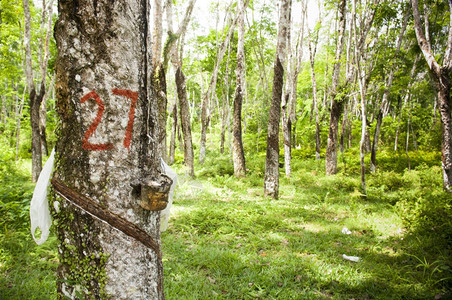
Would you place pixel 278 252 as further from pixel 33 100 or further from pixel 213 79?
pixel 213 79

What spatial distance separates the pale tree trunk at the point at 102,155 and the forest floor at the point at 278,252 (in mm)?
1942

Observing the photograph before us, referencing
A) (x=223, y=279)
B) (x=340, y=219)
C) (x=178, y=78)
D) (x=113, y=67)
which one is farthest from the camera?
(x=178, y=78)

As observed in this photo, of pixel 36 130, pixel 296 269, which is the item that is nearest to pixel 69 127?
pixel 296 269

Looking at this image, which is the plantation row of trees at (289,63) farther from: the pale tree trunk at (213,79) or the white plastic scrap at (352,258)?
the white plastic scrap at (352,258)

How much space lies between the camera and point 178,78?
920cm

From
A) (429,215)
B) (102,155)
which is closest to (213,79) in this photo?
(429,215)

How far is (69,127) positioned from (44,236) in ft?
2.46

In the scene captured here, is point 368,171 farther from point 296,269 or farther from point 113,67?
Answer: point 113,67

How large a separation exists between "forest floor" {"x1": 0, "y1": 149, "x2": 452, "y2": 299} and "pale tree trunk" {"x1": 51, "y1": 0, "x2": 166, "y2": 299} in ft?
6.37

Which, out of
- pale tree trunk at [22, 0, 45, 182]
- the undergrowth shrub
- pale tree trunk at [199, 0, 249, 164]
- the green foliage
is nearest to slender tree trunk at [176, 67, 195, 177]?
pale tree trunk at [199, 0, 249, 164]

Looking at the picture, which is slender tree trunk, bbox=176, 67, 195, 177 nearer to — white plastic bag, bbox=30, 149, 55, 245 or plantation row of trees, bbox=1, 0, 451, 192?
plantation row of trees, bbox=1, 0, 451, 192

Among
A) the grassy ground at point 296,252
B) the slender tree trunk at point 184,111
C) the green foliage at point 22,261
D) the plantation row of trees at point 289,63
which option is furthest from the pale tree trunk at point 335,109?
the green foliage at point 22,261

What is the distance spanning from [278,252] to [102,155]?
3.70 meters

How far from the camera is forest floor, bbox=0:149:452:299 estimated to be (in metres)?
3.14
